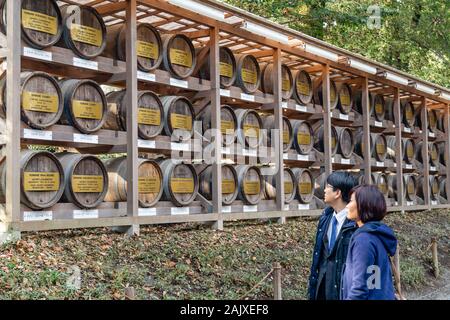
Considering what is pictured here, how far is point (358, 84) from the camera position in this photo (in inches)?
607

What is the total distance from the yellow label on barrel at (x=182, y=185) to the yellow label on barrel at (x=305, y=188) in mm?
3275

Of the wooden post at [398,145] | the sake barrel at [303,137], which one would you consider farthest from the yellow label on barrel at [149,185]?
the wooden post at [398,145]

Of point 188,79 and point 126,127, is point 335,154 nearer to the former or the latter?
point 188,79

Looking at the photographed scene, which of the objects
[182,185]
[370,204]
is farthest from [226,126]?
[370,204]

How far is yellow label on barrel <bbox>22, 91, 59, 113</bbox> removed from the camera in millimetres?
8273

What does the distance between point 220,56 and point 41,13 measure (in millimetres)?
3668

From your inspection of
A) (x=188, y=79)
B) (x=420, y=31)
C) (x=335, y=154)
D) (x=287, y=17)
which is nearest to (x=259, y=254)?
(x=188, y=79)

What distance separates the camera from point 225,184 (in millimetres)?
11141

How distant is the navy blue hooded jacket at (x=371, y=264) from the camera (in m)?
3.97

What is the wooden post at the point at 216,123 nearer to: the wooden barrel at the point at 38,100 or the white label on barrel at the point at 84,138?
the white label on barrel at the point at 84,138

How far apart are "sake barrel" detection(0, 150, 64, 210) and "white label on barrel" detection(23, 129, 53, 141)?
0.63 ft

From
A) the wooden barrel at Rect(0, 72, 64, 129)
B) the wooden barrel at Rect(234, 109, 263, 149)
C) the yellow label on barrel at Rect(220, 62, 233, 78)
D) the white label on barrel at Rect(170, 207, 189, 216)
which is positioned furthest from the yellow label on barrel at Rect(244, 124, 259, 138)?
the wooden barrel at Rect(0, 72, 64, 129)

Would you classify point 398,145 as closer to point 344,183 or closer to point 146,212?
point 146,212

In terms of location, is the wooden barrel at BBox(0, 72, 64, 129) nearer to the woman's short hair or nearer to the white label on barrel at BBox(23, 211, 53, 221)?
the white label on barrel at BBox(23, 211, 53, 221)
